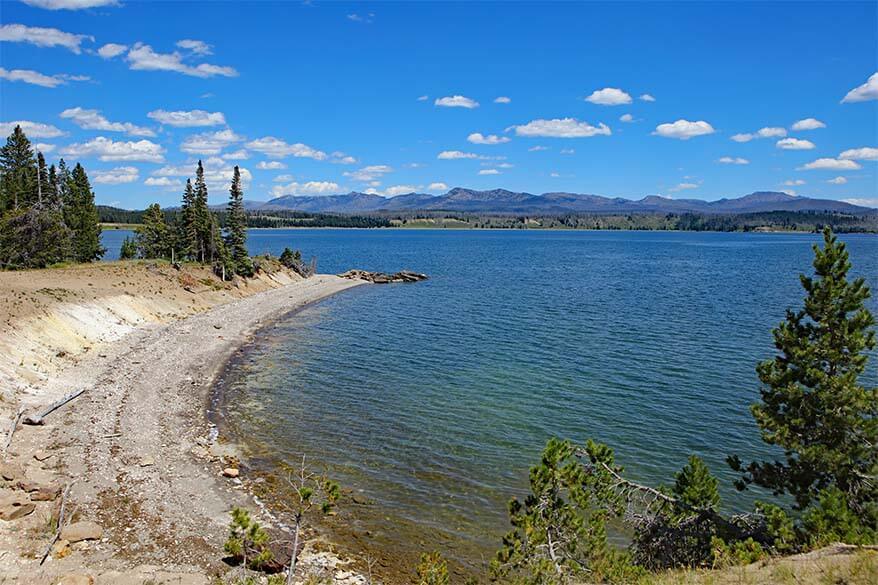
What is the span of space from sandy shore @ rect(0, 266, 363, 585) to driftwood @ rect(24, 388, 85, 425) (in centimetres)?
29

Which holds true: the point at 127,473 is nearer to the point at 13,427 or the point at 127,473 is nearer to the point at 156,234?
the point at 13,427

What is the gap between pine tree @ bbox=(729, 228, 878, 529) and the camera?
13.7 m

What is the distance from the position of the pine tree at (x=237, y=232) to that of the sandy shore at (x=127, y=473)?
122ft

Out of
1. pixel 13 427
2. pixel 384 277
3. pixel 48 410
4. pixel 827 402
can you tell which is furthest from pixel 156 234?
pixel 827 402

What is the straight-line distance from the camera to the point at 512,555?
40.0 feet

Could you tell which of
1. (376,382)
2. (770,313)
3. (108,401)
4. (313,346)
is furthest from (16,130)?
(770,313)

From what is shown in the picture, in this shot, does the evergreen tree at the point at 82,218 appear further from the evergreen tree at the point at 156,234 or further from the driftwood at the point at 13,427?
the driftwood at the point at 13,427

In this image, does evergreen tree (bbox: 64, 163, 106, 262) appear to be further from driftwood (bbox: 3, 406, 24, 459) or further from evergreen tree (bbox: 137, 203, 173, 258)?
driftwood (bbox: 3, 406, 24, 459)

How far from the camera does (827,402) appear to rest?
1403 centimetres

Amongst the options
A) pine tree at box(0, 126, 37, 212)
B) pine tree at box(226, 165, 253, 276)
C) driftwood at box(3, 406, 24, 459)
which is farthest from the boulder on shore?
driftwood at box(3, 406, 24, 459)

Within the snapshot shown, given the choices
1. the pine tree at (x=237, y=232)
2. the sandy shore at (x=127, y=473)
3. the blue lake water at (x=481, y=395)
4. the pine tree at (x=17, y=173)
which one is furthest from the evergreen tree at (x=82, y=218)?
the sandy shore at (x=127, y=473)

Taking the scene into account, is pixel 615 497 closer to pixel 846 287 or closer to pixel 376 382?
pixel 846 287

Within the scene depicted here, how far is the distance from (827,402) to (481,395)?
64.0 ft

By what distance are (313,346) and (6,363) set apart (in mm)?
20295
